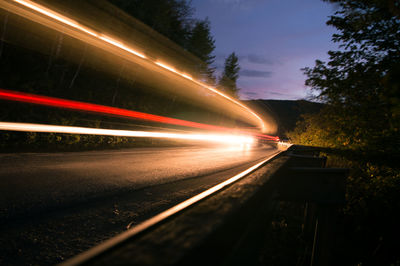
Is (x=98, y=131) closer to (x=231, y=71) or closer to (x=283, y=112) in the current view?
(x=231, y=71)

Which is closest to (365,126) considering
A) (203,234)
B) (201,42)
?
(203,234)

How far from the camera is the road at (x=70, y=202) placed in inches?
84.4

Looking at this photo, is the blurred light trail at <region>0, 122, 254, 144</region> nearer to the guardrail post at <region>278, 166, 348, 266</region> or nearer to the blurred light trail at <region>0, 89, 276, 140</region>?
the blurred light trail at <region>0, 89, 276, 140</region>

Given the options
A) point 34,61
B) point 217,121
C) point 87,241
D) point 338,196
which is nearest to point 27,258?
point 87,241

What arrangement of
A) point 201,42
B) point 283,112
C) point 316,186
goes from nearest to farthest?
point 316,186 < point 201,42 < point 283,112

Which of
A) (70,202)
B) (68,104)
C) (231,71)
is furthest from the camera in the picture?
(231,71)

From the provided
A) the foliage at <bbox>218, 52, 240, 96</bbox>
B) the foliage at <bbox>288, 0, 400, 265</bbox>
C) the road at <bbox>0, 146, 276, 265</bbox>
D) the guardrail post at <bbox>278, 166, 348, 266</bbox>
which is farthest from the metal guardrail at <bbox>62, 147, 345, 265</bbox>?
the foliage at <bbox>218, 52, 240, 96</bbox>

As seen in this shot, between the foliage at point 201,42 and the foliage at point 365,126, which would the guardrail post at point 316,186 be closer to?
the foliage at point 365,126

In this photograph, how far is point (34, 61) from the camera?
13.9 metres

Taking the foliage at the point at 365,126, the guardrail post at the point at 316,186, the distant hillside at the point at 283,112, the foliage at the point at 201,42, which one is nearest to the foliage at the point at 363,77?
the foliage at the point at 365,126

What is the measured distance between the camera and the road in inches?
84.4

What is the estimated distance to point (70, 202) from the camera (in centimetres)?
312

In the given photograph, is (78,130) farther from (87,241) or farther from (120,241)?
(120,241)

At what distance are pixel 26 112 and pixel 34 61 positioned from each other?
679 cm
